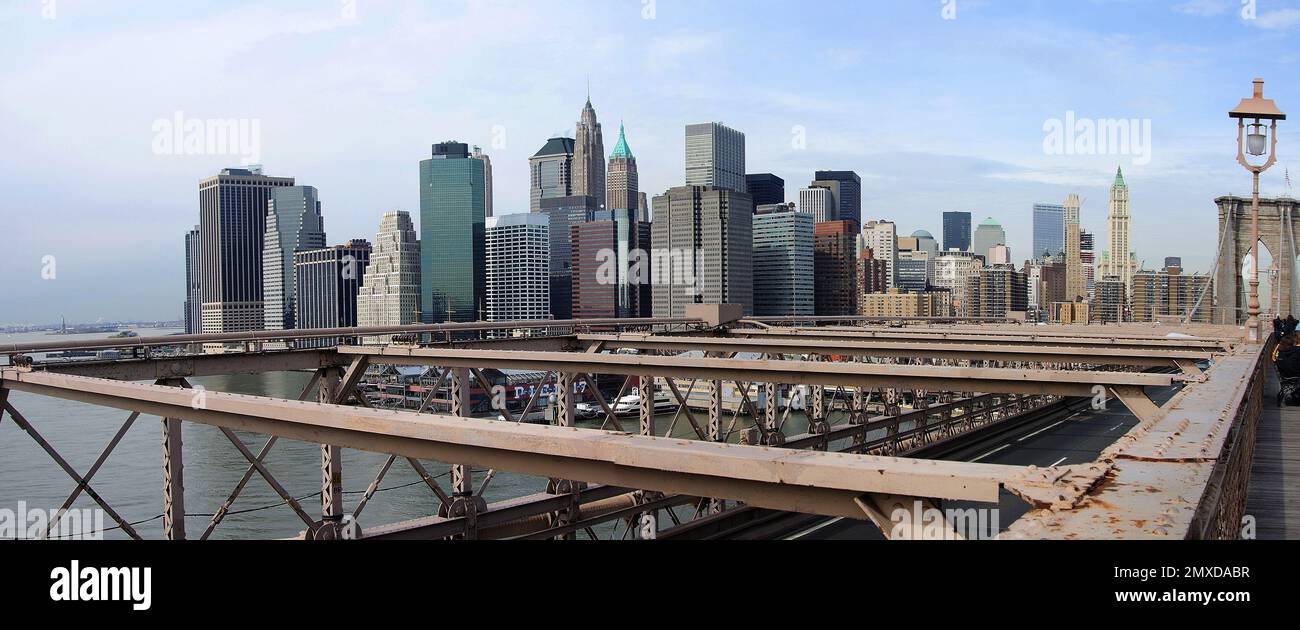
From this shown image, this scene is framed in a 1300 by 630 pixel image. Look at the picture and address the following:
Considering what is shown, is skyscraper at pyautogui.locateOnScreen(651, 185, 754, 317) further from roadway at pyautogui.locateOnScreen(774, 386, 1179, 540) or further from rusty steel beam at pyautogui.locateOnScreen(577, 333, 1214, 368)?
rusty steel beam at pyautogui.locateOnScreen(577, 333, 1214, 368)

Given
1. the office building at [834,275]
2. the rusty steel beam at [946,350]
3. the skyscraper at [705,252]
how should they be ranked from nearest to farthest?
the rusty steel beam at [946,350] → the skyscraper at [705,252] → the office building at [834,275]

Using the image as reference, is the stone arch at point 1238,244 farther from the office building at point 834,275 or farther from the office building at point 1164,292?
the office building at point 834,275

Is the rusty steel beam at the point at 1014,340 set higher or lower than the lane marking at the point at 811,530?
higher

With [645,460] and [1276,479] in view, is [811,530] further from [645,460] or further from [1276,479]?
[645,460]

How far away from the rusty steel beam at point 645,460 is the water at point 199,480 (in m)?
29.2

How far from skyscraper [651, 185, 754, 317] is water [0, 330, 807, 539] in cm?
11321

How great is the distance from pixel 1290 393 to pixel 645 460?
1391 cm

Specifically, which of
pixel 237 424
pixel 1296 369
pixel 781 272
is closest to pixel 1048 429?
pixel 1296 369

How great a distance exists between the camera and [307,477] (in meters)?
48.9

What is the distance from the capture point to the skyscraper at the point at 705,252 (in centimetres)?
17825

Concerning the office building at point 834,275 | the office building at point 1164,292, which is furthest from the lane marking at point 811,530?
the office building at point 834,275

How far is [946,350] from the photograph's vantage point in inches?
622
